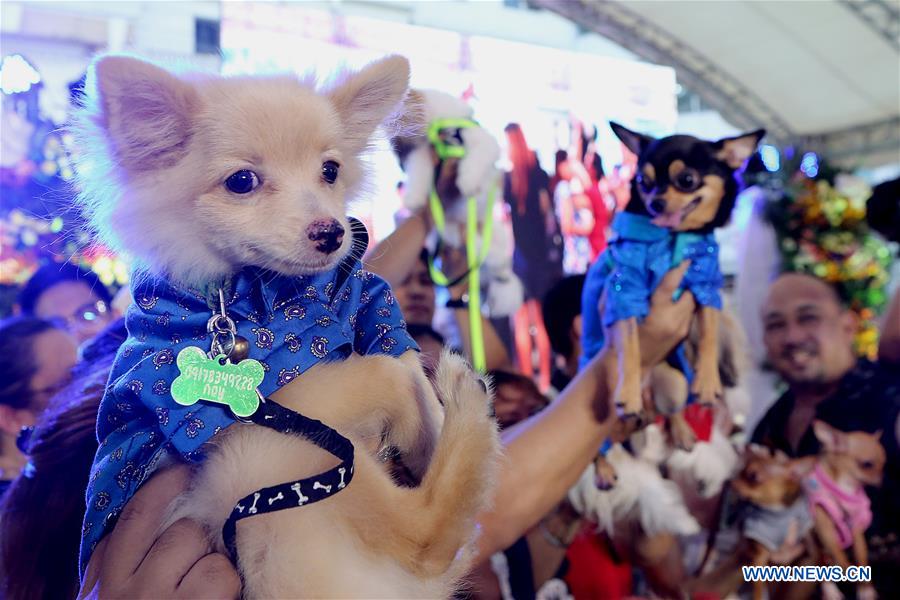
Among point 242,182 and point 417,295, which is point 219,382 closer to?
point 242,182

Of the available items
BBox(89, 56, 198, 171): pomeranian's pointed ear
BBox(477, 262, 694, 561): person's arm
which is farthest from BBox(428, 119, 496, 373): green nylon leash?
BBox(89, 56, 198, 171): pomeranian's pointed ear

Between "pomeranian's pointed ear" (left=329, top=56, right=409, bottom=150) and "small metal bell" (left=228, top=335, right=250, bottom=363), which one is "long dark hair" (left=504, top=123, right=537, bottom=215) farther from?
"small metal bell" (left=228, top=335, right=250, bottom=363)

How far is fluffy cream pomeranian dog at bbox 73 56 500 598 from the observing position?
0.66m

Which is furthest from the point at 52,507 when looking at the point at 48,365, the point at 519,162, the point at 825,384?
the point at 519,162

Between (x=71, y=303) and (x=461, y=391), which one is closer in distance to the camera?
(x=461, y=391)

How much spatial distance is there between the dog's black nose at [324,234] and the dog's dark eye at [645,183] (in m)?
0.82

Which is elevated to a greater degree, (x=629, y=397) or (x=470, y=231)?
(x=470, y=231)

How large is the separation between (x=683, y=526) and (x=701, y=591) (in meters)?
0.35

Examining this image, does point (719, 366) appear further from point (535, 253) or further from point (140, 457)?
point (535, 253)

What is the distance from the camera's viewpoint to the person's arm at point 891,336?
6.63 feet

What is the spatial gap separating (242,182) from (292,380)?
20 cm

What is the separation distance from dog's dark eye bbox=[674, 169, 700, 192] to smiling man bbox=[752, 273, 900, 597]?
1140 mm

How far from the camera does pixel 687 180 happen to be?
4.25 ft

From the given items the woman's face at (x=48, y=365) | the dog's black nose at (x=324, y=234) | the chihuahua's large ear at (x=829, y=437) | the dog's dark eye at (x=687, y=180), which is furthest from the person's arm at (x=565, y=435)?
the chihuahua's large ear at (x=829, y=437)
